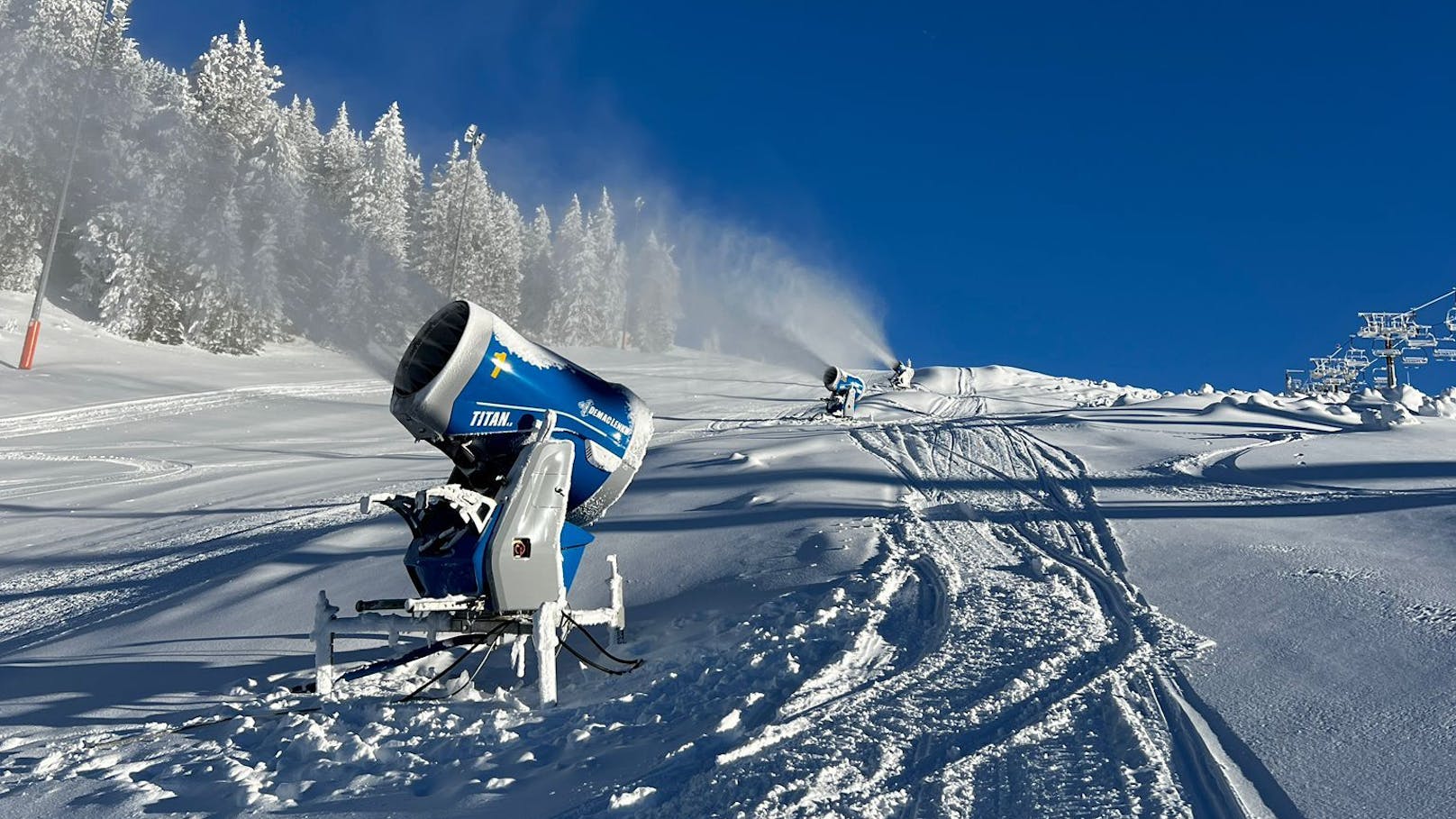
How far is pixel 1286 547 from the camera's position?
26.3ft

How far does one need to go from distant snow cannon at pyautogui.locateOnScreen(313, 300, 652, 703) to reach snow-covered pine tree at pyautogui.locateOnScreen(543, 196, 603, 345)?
65970 millimetres

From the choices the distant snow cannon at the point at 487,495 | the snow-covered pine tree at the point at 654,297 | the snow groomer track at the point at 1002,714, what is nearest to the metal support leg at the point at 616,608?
the distant snow cannon at the point at 487,495

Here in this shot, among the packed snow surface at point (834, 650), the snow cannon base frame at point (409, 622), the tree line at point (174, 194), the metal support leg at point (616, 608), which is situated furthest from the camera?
the tree line at point (174, 194)

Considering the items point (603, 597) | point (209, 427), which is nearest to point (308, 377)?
point (209, 427)

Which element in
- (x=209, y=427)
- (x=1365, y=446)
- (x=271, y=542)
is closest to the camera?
(x=271, y=542)

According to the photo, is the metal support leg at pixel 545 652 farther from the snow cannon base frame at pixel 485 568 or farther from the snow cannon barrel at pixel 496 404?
the snow cannon barrel at pixel 496 404

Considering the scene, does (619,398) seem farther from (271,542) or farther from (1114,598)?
(271,542)

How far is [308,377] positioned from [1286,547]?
38882 millimetres

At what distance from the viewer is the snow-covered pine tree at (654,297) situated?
80.8m

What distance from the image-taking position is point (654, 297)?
81.4m

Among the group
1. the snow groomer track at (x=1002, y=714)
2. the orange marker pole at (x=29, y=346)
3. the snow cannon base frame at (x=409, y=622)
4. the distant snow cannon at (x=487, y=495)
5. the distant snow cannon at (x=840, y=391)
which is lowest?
the snow groomer track at (x=1002, y=714)

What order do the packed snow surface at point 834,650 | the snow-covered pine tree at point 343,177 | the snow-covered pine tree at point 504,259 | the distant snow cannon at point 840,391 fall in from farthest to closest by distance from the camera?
the snow-covered pine tree at point 504,259
the snow-covered pine tree at point 343,177
the distant snow cannon at point 840,391
the packed snow surface at point 834,650

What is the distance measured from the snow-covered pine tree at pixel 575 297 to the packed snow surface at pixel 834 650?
57.0 m

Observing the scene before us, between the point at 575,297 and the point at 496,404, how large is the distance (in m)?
68.0
